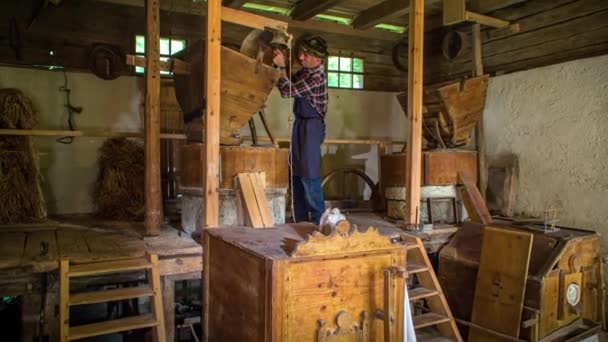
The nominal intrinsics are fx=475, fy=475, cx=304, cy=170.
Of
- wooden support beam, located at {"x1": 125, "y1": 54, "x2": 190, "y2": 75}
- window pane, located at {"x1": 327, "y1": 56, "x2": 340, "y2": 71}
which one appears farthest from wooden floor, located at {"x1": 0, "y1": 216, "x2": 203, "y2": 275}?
window pane, located at {"x1": 327, "y1": 56, "x2": 340, "y2": 71}

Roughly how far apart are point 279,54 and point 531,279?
2.77m

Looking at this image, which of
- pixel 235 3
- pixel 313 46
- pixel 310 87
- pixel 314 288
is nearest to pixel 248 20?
pixel 313 46

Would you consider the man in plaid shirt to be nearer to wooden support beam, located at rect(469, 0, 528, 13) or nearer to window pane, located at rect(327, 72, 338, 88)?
wooden support beam, located at rect(469, 0, 528, 13)

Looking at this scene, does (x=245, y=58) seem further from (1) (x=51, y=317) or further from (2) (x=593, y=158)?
(2) (x=593, y=158)

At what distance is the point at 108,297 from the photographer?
3154mm

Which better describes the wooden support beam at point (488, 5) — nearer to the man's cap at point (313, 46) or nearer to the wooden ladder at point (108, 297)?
the man's cap at point (313, 46)

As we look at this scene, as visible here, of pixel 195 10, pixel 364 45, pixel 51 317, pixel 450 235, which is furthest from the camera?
pixel 364 45

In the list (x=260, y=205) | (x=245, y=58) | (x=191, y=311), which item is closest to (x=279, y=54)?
(x=245, y=58)

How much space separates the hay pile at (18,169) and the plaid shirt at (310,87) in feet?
8.93

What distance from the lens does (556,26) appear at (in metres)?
5.20

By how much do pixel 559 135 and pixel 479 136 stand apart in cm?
88

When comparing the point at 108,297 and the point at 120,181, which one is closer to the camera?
the point at 108,297

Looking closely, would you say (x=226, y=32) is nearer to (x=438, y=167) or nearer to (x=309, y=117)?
(x=309, y=117)

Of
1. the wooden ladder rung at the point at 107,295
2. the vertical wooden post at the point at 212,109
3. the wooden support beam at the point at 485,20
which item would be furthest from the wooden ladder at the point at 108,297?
the wooden support beam at the point at 485,20
